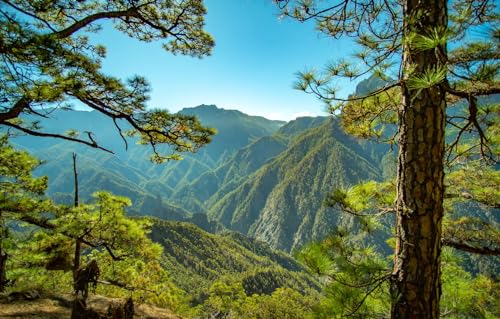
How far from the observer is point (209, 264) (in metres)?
90.1

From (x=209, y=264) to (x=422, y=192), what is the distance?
309ft

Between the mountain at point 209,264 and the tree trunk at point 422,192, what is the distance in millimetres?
68275

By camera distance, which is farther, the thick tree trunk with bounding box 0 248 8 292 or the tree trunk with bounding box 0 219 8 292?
the thick tree trunk with bounding box 0 248 8 292

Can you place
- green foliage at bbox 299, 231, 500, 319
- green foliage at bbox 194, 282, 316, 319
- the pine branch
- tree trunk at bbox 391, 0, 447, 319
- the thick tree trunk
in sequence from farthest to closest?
green foliage at bbox 194, 282, 316, 319 → the thick tree trunk → the pine branch → green foliage at bbox 299, 231, 500, 319 → tree trunk at bbox 391, 0, 447, 319

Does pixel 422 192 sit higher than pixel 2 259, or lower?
higher

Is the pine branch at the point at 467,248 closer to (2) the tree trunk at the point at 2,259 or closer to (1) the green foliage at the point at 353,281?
(1) the green foliage at the point at 353,281

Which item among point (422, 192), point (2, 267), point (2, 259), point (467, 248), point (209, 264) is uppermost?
point (422, 192)

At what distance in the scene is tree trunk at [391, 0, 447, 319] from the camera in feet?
6.07

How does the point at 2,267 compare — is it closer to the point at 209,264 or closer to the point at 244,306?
the point at 244,306

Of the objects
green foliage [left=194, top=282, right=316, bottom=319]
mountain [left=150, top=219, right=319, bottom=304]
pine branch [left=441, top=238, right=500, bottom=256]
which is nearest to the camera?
pine branch [left=441, top=238, right=500, bottom=256]

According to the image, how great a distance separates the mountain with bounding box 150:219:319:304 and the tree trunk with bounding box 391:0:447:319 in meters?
68.3

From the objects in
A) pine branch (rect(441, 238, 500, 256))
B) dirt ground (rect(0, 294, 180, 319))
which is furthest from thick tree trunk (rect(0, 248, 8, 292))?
pine branch (rect(441, 238, 500, 256))

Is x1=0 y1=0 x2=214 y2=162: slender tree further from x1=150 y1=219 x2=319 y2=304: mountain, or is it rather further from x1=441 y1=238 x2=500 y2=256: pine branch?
x1=150 y1=219 x2=319 y2=304: mountain

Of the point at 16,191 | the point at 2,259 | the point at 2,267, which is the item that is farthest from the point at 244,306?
the point at 16,191
